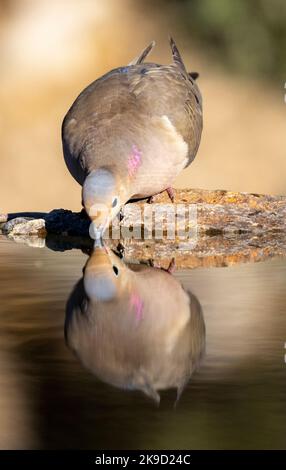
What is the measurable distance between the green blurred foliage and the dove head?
7958 mm

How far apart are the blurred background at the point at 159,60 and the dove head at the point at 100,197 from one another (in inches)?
276

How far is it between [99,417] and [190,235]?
176 inches

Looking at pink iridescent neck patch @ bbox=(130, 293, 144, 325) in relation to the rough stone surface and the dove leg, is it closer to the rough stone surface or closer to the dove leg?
the rough stone surface

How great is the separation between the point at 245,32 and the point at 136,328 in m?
10.6

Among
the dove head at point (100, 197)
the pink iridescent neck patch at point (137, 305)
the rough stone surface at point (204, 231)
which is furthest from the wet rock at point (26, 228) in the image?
the pink iridescent neck patch at point (137, 305)

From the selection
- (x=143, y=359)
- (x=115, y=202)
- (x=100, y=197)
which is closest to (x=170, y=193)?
(x=115, y=202)

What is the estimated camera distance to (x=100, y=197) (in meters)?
6.11

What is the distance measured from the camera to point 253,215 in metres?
7.62

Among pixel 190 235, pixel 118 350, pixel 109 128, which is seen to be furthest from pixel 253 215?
pixel 118 350

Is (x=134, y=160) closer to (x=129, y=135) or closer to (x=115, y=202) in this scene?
(x=129, y=135)

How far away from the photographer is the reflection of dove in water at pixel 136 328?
10.6 feet

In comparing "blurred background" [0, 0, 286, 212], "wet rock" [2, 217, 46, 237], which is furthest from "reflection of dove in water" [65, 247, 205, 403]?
"blurred background" [0, 0, 286, 212]

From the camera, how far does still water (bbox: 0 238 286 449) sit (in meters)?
2.67

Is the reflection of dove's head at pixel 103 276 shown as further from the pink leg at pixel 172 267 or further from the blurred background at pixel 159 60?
the blurred background at pixel 159 60
